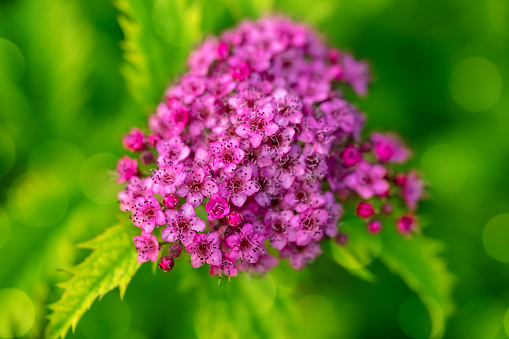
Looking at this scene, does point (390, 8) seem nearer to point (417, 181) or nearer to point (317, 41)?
point (317, 41)

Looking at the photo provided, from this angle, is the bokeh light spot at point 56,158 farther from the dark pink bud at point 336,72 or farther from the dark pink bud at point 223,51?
the dark pink bud at point 336,72

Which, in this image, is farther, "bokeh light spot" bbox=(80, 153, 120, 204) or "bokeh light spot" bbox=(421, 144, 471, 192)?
"bokeh light spot" bbox=(421, 144, 471, 192)

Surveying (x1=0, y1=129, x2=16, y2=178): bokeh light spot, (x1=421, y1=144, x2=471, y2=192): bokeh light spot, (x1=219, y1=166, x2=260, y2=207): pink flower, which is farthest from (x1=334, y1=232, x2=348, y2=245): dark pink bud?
(x1=0, y1=129, x2=16, y2=178): bokeh light spot

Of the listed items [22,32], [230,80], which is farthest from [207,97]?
[22,32]

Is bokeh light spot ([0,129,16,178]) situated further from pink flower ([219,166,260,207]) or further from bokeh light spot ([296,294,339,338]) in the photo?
bokeh light spot ([296,294,339,338])

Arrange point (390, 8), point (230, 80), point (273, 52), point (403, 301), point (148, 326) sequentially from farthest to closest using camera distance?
point (390, 8) → point (403, 301) → point (148, 326) → point (273, 52) → point (230, 80)

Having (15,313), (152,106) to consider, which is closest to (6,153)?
(15,313)

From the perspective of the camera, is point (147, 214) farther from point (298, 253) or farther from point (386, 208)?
point (386, 208)
